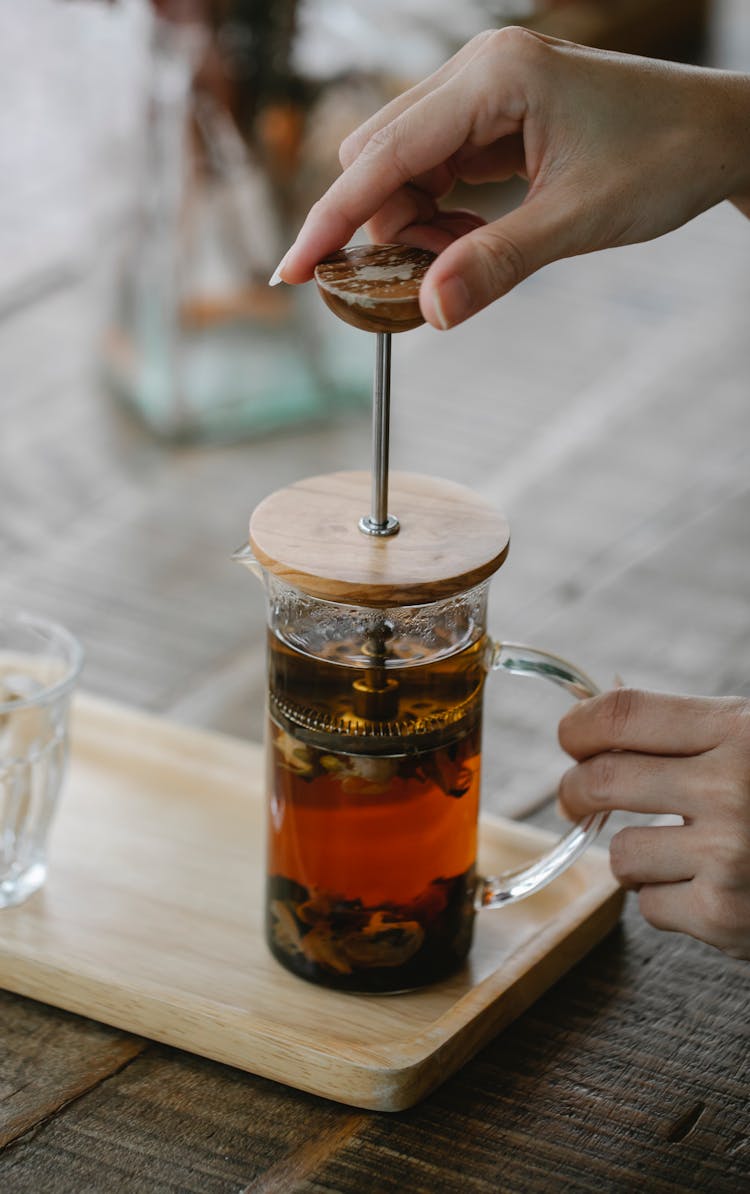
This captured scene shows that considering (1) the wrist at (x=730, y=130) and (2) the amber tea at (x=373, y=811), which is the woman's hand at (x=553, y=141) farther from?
(2) the amber tea at (x=373, y=811)

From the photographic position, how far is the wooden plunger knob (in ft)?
1.99

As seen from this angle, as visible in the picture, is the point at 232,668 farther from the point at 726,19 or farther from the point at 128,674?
the point at 726,19

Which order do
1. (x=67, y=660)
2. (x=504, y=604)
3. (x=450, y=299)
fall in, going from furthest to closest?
(x=504, y=604)
(x=67, y=660)
(x=450, y=299)

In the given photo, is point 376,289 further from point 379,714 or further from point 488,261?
point 379,714

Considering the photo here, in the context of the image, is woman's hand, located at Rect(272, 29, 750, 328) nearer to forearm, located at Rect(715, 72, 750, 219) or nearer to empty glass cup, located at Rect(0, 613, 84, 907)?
forearm, located at Rect(715, 72, 750, 219)

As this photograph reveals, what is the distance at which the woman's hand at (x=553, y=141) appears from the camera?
2.20 ft

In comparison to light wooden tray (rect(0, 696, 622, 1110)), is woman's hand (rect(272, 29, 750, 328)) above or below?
above

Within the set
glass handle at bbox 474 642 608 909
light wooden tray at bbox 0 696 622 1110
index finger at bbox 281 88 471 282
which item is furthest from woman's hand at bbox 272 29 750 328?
light wooden tray at bbox 0 696 622 1110

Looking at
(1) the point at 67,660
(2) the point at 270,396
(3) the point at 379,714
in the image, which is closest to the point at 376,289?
(3) the point at 379,714

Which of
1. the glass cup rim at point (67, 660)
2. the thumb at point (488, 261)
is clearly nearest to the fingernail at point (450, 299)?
the thumb at point (488, 261)

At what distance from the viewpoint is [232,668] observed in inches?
41.2

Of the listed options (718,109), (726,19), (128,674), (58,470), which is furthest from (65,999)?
(726,19)

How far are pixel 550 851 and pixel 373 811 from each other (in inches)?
3.9

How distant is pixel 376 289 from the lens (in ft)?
2.01
